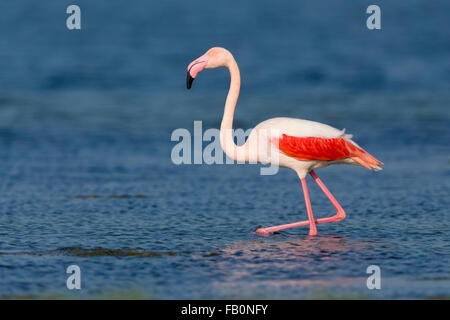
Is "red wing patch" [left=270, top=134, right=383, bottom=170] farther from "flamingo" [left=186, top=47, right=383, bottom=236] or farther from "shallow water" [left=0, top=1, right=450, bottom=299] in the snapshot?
"shallow water" [left=0, top=1, right=450, bottom=299]

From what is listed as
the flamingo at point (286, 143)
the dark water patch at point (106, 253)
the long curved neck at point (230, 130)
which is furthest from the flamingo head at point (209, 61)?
the dark water patch at point (106, 253)

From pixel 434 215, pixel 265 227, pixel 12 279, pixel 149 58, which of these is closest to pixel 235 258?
pixel 265 227

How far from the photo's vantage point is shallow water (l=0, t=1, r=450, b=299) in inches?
299

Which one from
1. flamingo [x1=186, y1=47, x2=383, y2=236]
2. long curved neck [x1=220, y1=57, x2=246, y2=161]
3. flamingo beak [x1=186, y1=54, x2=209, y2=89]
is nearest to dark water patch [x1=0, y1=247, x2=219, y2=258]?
flamingo [x1=186, y1=47, x2=383, y2=236]

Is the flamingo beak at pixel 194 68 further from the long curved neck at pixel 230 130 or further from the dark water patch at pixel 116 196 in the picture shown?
the dark water patch at pixel 116 196

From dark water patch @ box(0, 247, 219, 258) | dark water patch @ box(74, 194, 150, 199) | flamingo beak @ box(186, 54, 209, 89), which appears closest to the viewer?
dark water patch @ box(0, 247, 219, 258)

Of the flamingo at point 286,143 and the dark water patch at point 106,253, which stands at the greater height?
the flamingo at point 286,143

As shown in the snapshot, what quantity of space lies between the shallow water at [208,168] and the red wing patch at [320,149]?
890 millimetres

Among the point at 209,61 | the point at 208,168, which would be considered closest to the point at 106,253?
the point at 209,61

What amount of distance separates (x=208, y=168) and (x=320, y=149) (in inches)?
178

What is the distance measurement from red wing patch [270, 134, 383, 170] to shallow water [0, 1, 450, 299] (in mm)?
890

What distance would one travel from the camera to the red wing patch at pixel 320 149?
9.20 meters

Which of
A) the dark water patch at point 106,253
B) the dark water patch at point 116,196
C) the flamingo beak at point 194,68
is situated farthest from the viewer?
the dark water patch at point 116,196

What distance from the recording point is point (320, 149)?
932 centimetres
